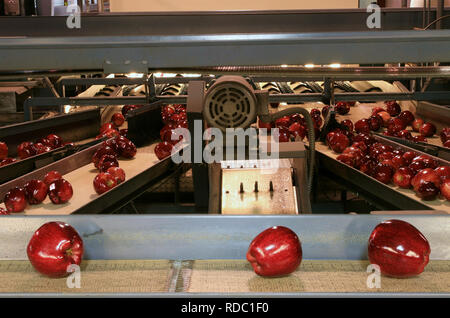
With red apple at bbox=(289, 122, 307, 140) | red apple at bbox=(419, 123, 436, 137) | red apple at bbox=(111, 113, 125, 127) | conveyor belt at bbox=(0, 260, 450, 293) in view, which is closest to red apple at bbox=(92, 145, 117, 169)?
red apple at bbox=(111, 113, 125, 127)

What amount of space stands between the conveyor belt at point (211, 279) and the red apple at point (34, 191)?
3.77ft

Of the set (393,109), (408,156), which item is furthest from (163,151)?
(393,109)

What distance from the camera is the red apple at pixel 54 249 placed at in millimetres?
1088

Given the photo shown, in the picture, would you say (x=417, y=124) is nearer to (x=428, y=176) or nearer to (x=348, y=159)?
(x=348, y=159)

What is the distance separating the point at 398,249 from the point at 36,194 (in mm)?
1796

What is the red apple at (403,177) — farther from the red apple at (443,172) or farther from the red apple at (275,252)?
the red apple at (275,252)

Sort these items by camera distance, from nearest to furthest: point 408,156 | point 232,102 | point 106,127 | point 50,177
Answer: point 232,102
point 50,177
point 408,156
point 106,127

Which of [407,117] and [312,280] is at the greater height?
[407,117]

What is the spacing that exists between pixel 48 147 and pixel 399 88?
3326 millimetres

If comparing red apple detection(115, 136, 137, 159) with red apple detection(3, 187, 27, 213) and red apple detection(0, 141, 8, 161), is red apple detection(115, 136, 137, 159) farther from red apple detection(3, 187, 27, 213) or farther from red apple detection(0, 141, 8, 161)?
red apple detection(3, 187, 27, 213)

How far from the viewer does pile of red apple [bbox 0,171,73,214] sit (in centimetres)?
217

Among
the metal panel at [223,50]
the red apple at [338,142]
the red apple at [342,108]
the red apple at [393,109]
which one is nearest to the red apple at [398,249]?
the metal panel at [223,50]

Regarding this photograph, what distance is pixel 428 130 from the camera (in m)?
3.63

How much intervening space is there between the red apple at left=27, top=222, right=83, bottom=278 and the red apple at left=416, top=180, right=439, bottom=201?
1751mm
